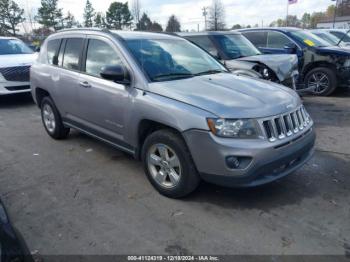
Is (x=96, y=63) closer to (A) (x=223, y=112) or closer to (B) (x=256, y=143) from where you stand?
(A) (x=223, y=112)

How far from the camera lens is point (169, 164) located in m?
3.51

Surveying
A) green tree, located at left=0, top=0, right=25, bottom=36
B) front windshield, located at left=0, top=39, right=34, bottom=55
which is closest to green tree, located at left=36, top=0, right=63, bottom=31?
green tree, located at left=0, top=0, right=25, bottom=36

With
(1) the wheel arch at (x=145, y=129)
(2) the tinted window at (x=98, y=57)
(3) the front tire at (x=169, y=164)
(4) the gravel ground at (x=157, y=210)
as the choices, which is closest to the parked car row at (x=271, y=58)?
(4) the gravel ground at (x=157, y=210)

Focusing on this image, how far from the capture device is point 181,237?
2982mm

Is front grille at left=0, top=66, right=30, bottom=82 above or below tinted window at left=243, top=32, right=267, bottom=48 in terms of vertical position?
below

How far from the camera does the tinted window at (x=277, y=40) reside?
924 centimetres

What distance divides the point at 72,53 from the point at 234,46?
4231 millimetres

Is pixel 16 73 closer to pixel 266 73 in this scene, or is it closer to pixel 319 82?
pixel 266 73

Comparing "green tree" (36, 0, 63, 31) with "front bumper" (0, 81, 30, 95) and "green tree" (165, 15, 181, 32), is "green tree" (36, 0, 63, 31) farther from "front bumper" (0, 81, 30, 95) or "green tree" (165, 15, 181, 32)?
"front bumper" (0, 81, 30, 95)

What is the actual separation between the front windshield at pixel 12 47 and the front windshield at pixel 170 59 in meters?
7.28

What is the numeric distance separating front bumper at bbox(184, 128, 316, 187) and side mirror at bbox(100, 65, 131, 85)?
110 cm

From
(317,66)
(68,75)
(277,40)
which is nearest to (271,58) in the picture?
(317,66)

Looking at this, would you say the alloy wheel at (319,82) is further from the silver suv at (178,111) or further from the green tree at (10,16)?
the green tree at (10,16)

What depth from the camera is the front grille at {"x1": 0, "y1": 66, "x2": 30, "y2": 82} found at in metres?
8.59
